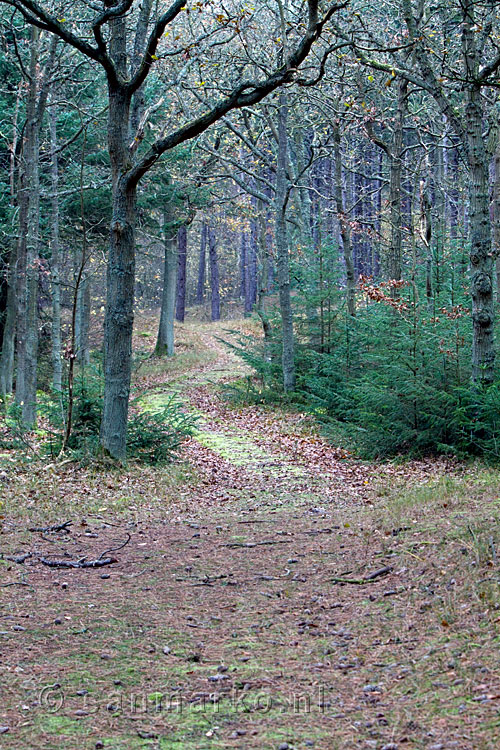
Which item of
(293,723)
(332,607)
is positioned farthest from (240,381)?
(293,723)

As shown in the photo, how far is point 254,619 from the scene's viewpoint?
15.6 feet

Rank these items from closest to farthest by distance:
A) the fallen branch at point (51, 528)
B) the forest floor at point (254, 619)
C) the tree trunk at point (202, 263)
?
the forest floor at point (254, 619)
the fallen branch at point (51, 528)
the tree trunk at point (202, 263)

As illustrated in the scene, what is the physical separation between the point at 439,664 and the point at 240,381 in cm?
1660

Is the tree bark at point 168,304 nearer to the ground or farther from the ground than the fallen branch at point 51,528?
farther from the ground

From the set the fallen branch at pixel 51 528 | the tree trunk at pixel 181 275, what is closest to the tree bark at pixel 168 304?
the tree trunk at pixel 181 275

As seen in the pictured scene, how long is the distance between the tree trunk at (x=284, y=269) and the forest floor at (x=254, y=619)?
8.00m

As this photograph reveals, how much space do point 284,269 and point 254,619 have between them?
42.8 feet

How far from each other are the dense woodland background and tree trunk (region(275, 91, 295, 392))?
0.17 ft

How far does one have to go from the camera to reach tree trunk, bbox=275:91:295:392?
1673cm

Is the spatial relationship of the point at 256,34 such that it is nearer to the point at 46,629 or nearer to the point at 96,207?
the point at 96,207

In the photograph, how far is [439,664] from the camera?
3.70 meters

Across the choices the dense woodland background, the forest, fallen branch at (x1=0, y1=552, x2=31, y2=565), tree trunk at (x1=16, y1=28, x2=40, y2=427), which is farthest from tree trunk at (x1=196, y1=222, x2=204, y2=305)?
fallen branch at (x1=0, y1=552, x2=31, y2=565)

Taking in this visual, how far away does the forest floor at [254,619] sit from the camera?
331cm

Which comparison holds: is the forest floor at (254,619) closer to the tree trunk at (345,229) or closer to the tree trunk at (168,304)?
the tree trunk at (345,229)
